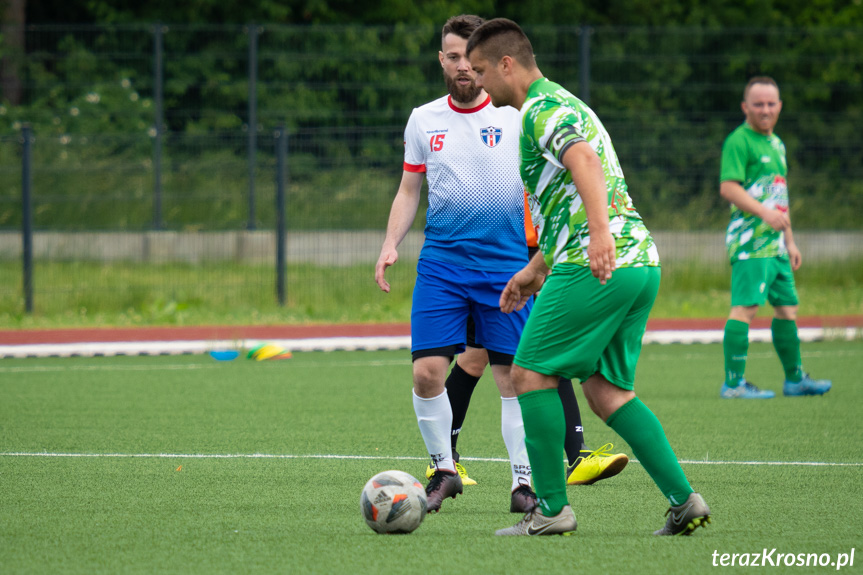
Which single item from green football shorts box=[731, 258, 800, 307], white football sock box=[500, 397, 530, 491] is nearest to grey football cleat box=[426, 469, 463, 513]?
white football sock box=[500, 397, 530, 491]

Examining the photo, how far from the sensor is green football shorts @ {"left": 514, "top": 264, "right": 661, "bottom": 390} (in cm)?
418

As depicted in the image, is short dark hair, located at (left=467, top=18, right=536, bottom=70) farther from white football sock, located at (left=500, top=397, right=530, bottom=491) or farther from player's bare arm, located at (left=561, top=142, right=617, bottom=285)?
white football sock, located at (left=500, top=397, right=530, bottom=491)

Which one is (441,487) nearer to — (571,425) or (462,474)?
(462,474)

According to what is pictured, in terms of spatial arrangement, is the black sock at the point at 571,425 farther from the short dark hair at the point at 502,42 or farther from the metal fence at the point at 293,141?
the metal fence at the point at 293,141

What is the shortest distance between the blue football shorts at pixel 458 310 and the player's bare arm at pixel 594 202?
1203mm

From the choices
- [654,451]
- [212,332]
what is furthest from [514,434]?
[212,332]

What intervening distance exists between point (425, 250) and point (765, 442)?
246cm

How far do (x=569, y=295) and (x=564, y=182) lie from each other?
41 centimetres

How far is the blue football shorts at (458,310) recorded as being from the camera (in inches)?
206

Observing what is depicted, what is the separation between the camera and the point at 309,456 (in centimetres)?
621

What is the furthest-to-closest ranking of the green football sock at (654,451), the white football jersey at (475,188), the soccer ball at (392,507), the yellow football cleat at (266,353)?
the yellow football cleat at (266,353)
the white football jersey at (475,188)
the soccer ball at (392,507)
the green football sock at (654,451)

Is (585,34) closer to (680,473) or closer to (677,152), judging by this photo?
(677,152)

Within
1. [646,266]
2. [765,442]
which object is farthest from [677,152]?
[646,266]

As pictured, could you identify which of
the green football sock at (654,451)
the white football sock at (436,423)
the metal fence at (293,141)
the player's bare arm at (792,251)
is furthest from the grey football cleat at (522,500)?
the metal fence at (293,141)
